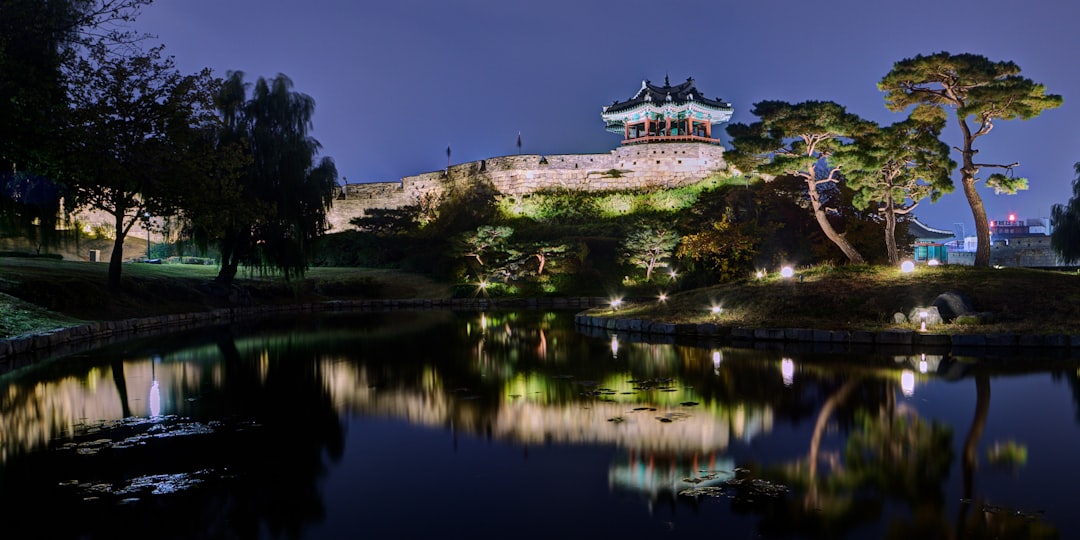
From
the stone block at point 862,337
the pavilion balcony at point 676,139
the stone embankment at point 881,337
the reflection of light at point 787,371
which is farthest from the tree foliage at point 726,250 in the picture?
the pavilion balcony at point 676,139

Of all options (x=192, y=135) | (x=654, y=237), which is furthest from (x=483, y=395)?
(x=654, y=237)

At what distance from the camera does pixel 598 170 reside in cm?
4469

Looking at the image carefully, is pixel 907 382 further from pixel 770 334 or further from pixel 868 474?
pixel 770 334

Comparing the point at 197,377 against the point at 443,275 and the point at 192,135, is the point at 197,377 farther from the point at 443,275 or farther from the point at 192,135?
the point at 443,275

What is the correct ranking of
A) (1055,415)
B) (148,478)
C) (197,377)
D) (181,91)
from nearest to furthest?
(148,478), (1055,415), (197,377), (181,91)

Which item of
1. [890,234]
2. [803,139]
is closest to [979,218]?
[890,234]

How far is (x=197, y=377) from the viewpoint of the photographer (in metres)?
9.25

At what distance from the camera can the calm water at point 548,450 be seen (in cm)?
393

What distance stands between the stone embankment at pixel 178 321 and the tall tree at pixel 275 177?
6.56ft

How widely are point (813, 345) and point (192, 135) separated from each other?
14650 mm

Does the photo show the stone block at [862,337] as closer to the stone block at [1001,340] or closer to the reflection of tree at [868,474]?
the stone block at [1001,340]

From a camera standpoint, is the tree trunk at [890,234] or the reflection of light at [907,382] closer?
the reflection of light at [907,382]

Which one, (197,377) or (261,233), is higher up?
(261,233)

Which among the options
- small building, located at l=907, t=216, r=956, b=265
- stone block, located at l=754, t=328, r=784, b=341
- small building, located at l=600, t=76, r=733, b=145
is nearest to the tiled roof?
small building, located at l=600, t=76, r=733, b=145
